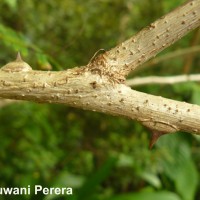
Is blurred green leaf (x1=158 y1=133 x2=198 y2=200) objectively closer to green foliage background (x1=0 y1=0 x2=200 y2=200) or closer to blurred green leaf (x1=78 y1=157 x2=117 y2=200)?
green foliage background (x1=0 y1=0 x2=200 y2=200)

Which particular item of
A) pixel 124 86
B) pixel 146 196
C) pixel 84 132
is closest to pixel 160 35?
pixel 124 86

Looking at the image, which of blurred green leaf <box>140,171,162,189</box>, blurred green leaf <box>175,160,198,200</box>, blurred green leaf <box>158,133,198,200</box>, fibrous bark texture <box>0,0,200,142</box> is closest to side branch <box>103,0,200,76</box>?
fibrous bark texture <box>0,0,200,142</box>

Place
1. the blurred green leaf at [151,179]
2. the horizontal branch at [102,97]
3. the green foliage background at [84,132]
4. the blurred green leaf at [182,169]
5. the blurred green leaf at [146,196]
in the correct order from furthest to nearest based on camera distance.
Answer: the blurred green leaf at [151,179] < the green foliage background at [84,132] < the blurred green leaf at [182,169] < the blurred green leaf at [146,196] < the horizontal branch at [102,97]

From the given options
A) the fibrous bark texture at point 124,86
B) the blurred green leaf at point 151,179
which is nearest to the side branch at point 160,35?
the fibrous bark texture at point 124,86

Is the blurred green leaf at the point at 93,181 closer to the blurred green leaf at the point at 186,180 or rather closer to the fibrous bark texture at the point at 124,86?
the blurred green leaf at the point at 186,180

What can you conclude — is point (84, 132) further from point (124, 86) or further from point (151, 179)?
point (124, 86)

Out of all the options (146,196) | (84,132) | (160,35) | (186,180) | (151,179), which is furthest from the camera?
(84,132)

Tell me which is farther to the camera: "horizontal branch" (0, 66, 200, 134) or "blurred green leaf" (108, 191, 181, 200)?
"blurred green leaf" (108, 191, 181, 200)
